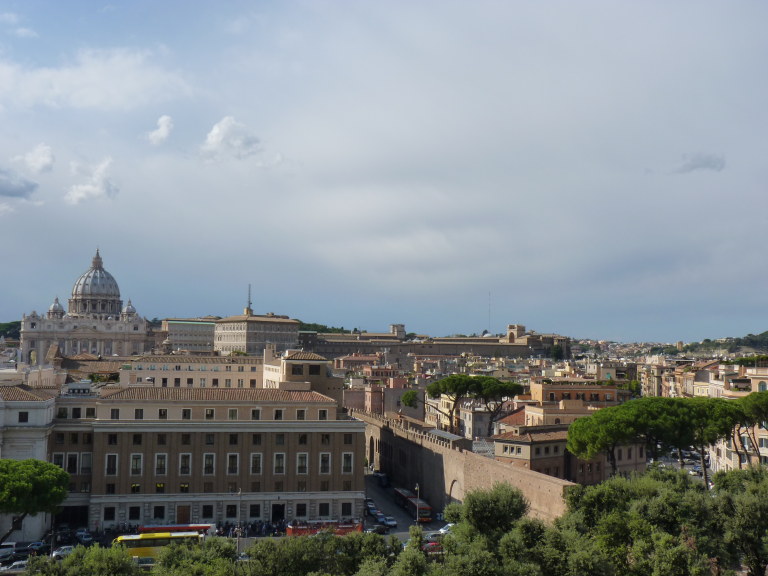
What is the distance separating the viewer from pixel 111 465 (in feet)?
136

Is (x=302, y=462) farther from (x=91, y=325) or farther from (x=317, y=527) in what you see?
(x=91, y=325)

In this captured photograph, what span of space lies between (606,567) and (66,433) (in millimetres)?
28127

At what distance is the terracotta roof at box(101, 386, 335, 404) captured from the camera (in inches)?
1679

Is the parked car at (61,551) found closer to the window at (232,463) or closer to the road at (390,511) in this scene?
the window at (232,463)

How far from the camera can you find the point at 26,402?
39938 millimetres

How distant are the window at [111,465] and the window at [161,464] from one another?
197cm

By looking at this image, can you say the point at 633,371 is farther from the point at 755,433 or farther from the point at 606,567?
the point at 606,567

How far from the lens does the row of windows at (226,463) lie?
4162 centimetres

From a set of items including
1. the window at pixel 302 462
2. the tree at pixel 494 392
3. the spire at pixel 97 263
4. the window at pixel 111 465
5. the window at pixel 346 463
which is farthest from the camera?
the spire at pixel 97 263

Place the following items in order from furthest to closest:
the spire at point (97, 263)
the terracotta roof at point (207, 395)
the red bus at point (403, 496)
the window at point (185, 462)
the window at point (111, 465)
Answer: the spire at point (97, 263)
the red bus at point (403, 496)
the terracotta roof at point (207, 395)
the window at point (185, 462)
the window at point (111, 465)

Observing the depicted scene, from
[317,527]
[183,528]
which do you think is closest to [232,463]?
[183,528]

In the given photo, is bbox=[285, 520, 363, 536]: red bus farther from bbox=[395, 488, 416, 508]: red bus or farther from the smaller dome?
the smaller dome

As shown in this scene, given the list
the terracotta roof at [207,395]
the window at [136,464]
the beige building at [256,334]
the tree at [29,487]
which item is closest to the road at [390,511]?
the terracotta roof at [207,395]

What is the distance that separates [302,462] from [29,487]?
14112 mm
